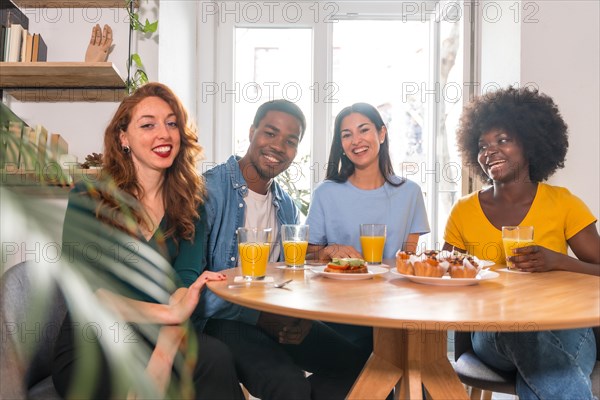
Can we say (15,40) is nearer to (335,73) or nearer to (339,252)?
(339,252)

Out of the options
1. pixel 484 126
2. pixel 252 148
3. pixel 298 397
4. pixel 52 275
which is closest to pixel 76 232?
pixel 52 275

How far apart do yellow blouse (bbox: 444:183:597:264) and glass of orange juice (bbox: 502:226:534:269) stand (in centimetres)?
24

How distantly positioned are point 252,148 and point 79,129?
1103 millimetres

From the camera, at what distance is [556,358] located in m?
1.27

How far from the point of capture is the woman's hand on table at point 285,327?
158 centimetres

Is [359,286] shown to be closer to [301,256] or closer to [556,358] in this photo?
[301,256]

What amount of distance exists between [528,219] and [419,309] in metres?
0.98

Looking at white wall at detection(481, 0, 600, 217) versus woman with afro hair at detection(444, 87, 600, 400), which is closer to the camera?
woman with afro hair at detection(444, 87, 600, 400)

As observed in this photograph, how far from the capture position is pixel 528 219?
5.73ft

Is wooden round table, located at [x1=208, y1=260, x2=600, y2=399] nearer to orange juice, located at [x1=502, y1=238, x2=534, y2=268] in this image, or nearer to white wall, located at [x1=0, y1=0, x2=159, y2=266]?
orange juice, located at [x1=502, y1=238, x2=534, y2=268]

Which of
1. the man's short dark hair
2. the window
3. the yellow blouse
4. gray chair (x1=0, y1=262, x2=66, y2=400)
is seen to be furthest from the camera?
the window

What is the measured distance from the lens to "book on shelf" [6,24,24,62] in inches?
88.7

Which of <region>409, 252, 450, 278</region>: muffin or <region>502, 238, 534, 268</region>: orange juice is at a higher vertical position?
<region>502, 238, 534, 268</region>: orange juice

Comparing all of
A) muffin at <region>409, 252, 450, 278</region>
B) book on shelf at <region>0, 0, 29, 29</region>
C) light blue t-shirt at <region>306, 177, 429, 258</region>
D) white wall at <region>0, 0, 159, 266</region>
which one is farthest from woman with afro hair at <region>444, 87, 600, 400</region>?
book on shelf at <region>0, 0, 29, 29</region>
